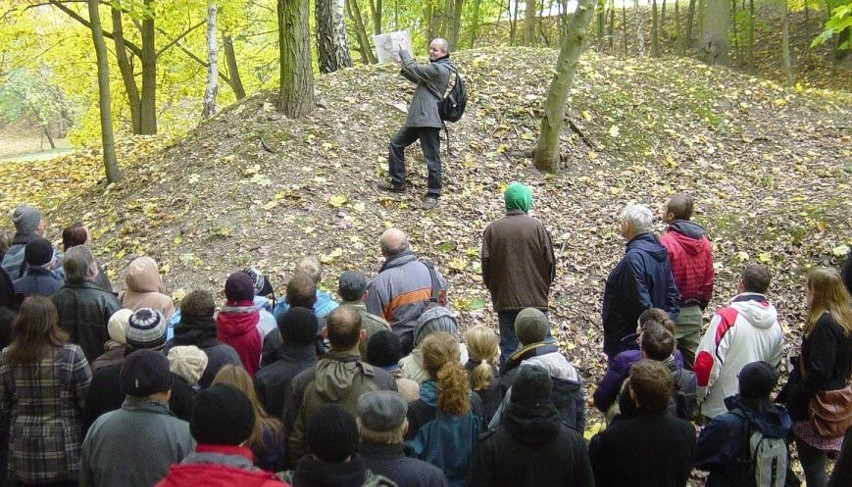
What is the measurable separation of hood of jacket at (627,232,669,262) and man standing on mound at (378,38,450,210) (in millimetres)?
4293

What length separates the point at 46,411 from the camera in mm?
4469

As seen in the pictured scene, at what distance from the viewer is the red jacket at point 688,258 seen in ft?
22.2

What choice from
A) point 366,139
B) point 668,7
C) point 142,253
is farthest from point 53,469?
point 668,7

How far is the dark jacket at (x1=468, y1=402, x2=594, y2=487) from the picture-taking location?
12.0ft

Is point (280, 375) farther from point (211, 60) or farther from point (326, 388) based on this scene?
point (211, 60)

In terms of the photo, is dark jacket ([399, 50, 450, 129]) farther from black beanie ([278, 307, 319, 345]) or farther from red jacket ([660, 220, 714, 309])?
black beanie ([278, 307, 319, 345])

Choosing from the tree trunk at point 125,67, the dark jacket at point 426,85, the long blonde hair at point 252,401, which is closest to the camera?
the long blonde hair at point 252,401

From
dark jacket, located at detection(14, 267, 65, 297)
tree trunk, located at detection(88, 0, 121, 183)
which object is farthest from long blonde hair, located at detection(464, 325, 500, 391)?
tree trunk, located at detection(88, 0, 121, 183)

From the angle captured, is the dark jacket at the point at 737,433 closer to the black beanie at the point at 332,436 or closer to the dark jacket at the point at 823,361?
the dark jacket at the point at 823,361

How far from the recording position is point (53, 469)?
176 inches

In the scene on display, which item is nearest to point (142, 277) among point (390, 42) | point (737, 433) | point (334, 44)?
point (737, 433)

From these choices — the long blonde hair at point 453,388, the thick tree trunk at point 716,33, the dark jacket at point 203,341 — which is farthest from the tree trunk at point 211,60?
the long blonde hair at point 453,388

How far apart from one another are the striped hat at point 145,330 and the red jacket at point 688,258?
4631mm

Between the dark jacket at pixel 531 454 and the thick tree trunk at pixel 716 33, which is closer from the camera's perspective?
the dark jacket at pixel 531 454
